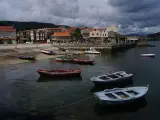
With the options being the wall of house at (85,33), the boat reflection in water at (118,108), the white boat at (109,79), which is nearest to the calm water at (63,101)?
the boat reflection in water at (118,108)

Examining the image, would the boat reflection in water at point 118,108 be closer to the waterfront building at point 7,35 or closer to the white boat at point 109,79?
the white boat at point 109,79

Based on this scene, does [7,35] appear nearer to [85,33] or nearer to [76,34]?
[76,34]

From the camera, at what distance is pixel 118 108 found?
91.5ft

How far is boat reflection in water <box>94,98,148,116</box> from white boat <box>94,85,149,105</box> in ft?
2.19

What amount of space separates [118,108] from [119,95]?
2472mm

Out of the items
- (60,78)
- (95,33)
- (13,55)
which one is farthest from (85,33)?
(60,78)

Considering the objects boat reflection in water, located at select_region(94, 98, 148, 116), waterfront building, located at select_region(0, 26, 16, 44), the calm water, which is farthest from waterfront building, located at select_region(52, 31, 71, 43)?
boat reflection in water, located at select_region(94, 98, 148, 116)

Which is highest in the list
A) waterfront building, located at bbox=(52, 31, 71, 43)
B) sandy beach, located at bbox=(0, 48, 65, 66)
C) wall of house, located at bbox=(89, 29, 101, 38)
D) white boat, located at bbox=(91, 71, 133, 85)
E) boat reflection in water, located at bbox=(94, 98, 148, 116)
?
wall of house, located at bbox=(89, 29, 101, 38)

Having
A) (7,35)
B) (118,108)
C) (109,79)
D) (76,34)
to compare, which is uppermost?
(76,34)

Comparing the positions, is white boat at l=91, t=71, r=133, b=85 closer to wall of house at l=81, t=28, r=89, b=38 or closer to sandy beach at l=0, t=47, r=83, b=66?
sandy beach at l=0, t=47, r=83, b=66

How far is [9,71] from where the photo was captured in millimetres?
53250

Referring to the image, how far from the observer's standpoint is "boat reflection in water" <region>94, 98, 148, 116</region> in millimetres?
26891

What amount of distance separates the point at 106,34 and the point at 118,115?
12754 centimetres

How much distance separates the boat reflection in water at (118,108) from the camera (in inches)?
1059
